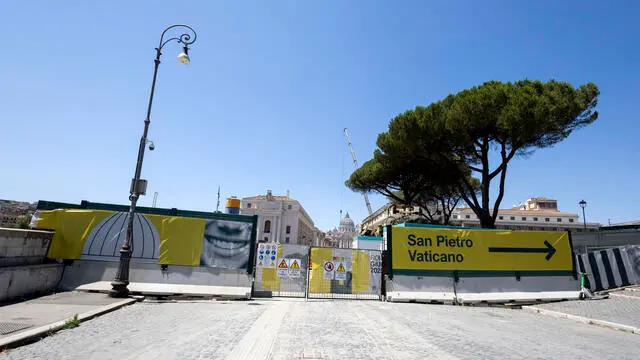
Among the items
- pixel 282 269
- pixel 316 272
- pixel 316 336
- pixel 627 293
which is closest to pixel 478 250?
pixel 627 293

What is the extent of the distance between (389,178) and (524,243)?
70.5 ft

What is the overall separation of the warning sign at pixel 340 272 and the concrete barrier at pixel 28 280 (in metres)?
8.65

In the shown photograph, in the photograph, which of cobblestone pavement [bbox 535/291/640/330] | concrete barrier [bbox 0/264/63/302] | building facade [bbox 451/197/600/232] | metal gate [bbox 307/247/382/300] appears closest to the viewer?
concrete barrier [bbox 0/264/63/302]

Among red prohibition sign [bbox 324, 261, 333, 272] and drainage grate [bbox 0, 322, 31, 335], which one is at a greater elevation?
red prohibition sign [bbox 324, 261, 333, 272]

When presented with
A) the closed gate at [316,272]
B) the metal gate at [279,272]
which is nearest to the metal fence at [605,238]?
the closed gate at [316,272]

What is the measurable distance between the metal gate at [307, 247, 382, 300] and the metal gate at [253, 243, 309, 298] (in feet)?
1.28

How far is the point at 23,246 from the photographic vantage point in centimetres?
873

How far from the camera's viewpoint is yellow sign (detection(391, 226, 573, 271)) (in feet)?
39.0

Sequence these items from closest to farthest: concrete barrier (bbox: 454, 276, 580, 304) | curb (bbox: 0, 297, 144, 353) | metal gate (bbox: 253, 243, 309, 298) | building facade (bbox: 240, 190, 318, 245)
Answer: curb (bbox: 0, 297, 144, 353), metal gate (bbox: 253, 243, 309, 298), concrete barrier (bbox: 454, 276, 580, 304), building facade (bbox: 240, 190, 318, 245)

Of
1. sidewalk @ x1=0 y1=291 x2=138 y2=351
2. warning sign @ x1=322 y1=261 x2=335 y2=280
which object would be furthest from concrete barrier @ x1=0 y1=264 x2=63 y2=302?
warning sign @ x1=322 y1=261 x2=335 y2=280

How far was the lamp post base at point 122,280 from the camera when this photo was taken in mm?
8891

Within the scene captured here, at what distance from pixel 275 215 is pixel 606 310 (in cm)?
8565

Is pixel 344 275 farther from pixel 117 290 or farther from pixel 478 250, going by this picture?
pixel 117 290

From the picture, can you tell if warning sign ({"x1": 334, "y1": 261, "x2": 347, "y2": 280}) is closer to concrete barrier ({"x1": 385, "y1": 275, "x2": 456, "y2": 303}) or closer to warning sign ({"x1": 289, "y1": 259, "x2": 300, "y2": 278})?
warning sign ({"x1": 289, "y1": 259, "x2": 300, "y2": 278})
